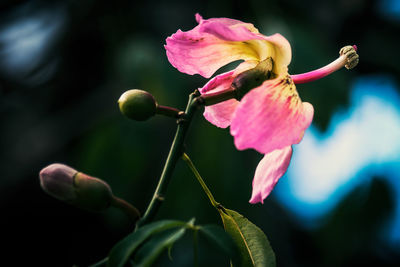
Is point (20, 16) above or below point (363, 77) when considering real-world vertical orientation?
above

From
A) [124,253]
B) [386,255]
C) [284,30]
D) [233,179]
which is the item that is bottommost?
[386,255]

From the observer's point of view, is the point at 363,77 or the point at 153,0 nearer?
the point at 153,0

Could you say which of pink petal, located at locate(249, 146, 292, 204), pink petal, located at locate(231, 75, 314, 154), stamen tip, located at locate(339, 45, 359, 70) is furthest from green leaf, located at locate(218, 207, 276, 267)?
stamen tip, located at locate(339, 45, 359, 70)

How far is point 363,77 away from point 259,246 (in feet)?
11.6

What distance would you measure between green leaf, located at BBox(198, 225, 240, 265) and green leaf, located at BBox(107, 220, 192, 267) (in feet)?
0.18

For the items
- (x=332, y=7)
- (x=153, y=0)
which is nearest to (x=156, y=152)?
(x=153, y=0)

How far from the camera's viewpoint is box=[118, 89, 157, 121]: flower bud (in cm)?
85

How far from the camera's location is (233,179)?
2.47m

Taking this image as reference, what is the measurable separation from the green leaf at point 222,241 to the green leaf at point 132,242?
0.06 meters

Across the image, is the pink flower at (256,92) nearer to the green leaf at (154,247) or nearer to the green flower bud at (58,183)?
the green leaf at (154,247)

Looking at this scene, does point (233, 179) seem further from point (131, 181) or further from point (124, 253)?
point (124, 253)

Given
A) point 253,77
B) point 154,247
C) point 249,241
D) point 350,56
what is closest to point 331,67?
point 350,56

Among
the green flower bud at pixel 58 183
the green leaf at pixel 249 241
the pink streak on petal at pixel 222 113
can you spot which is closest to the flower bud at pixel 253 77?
the pink streak on petal at pixel 222 113

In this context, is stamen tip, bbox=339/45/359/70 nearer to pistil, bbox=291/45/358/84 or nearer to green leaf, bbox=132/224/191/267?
pistil, bbox=291/45/358/84
